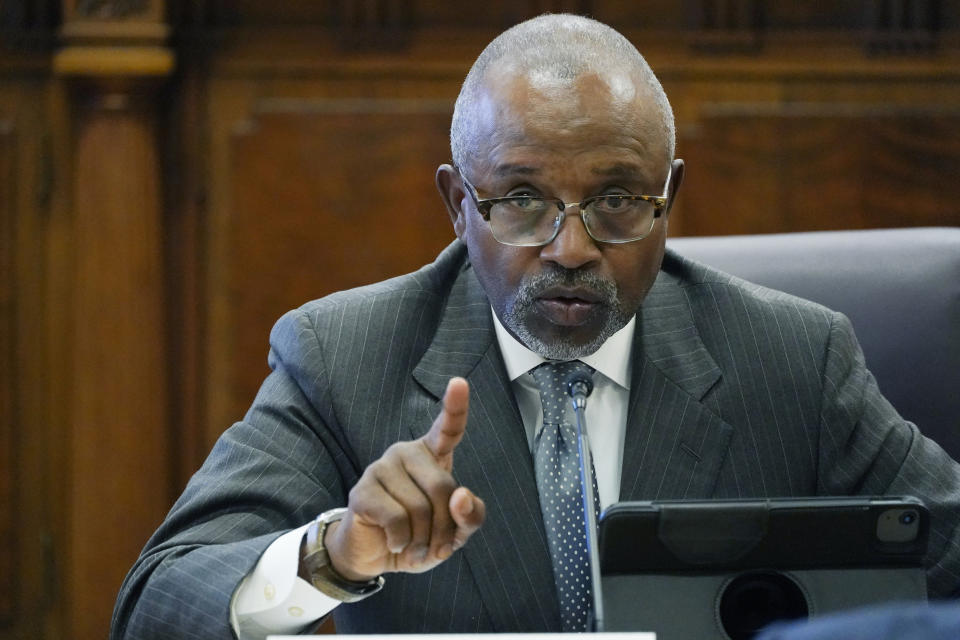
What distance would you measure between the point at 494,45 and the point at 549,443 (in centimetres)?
54

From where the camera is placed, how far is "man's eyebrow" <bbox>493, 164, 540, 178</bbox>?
1.60 metres

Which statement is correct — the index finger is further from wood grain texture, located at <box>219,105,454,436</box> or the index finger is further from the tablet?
wood grain texture, located at <box>219,105,454,436</box>

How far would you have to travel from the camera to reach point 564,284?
1.60 meters

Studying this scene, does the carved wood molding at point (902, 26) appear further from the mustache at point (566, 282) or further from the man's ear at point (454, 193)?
the mustache at point (566, 282)

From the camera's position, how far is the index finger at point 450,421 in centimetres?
128

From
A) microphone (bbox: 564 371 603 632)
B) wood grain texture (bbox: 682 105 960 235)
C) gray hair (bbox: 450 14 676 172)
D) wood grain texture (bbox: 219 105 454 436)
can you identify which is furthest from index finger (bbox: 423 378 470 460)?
wood grain texture (bbox: 682 105 960 235)

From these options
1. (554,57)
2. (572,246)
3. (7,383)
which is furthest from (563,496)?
(7,383)

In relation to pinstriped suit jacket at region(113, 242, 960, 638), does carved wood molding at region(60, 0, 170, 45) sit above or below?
above

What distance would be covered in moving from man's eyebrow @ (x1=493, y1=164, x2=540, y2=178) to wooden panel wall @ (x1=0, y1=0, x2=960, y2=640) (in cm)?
142

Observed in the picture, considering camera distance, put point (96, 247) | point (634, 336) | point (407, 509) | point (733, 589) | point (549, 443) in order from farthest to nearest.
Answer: point (96, 247) < point (634, 336) < point (549, 443) < point (407, 509) < point (733, 589)

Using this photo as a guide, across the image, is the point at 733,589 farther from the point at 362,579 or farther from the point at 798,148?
the point at 798,148

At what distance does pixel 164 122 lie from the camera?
9.92 ft

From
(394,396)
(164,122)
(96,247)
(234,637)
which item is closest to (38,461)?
(96,247)

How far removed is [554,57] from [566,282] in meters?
0.30
